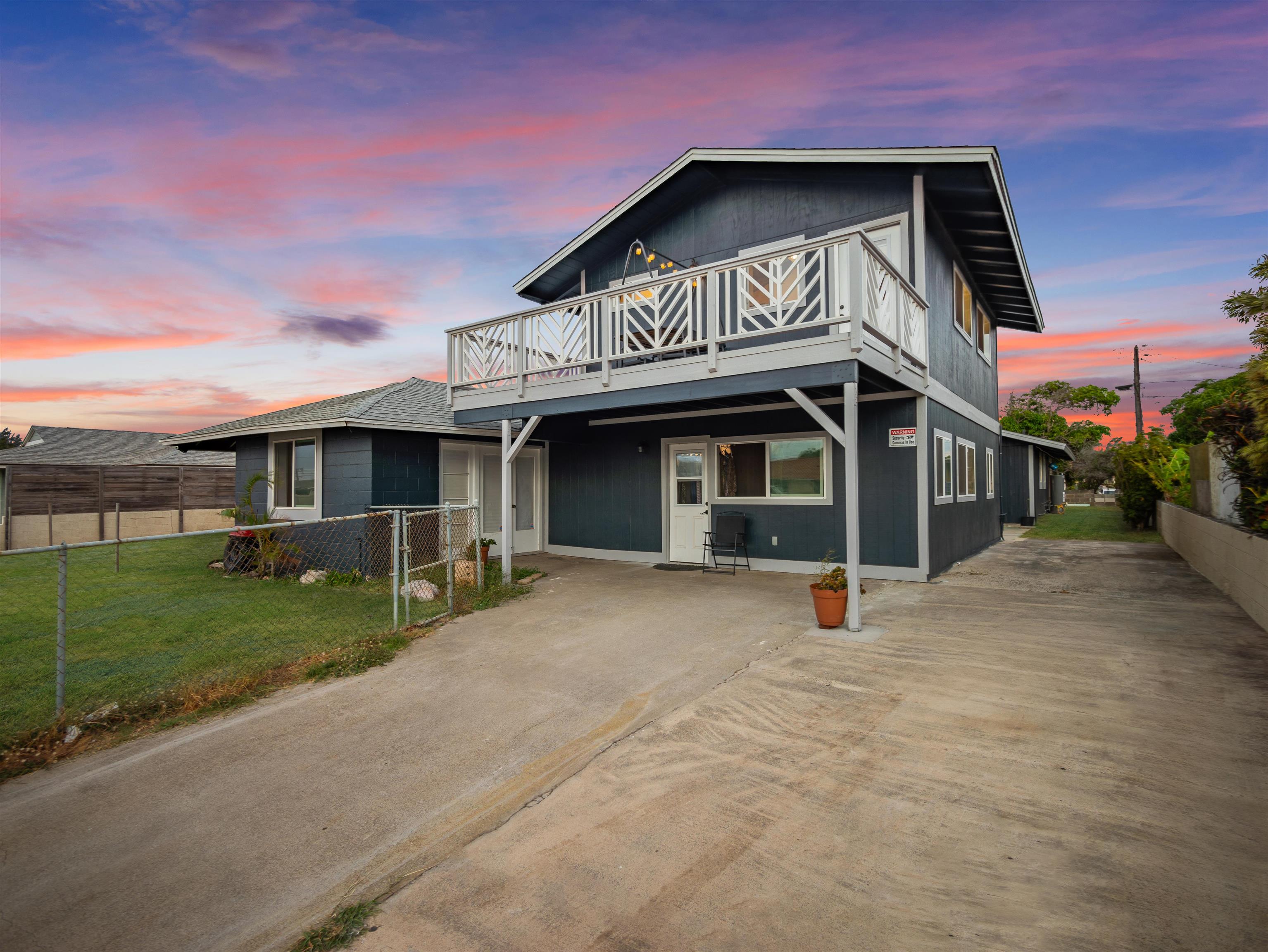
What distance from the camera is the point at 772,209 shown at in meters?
9.90

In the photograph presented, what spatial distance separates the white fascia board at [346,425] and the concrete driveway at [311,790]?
5.15 meters

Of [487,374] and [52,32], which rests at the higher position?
[52,32]

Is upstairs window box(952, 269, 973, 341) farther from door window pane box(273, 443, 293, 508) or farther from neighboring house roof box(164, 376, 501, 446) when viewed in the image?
door window pane box(273, 443, 293, 508)

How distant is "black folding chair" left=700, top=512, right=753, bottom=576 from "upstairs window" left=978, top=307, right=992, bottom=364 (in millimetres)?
7078

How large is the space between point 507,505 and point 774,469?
4340mm

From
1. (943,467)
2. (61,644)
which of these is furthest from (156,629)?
(943,467)

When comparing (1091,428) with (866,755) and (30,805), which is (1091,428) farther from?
(30,805)

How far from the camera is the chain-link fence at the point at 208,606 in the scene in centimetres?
456

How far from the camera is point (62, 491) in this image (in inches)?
685

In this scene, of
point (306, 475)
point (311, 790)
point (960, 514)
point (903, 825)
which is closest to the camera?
point (903, 825)

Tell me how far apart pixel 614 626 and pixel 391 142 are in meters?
8.57

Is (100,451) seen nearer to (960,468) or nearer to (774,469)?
(774,469)

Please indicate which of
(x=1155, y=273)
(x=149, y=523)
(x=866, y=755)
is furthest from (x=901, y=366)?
(x=149, y=523)

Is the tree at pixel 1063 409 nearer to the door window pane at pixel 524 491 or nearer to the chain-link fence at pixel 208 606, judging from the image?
the door window pane at pixel 524 491
